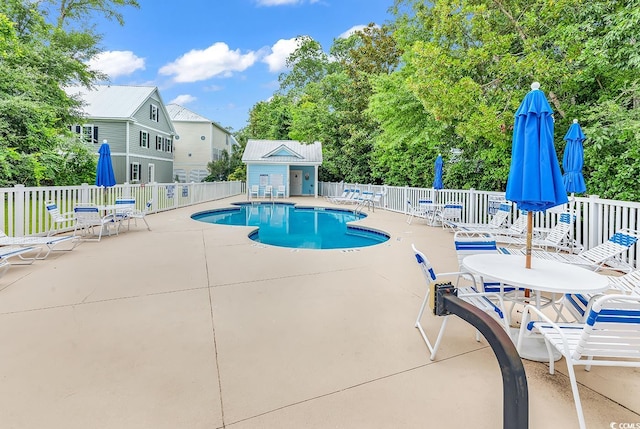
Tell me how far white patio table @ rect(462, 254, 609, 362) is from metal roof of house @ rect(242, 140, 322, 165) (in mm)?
20270

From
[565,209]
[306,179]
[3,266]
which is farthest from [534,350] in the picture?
[306,179]

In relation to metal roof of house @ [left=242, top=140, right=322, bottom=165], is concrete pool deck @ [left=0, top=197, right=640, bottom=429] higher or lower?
lower

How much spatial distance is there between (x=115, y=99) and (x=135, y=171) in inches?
200

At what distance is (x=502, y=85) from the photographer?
33.8 ft

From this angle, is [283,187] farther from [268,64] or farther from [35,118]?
[268,64]

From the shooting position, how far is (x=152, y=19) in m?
24.6

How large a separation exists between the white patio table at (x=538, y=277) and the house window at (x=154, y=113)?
26282mm

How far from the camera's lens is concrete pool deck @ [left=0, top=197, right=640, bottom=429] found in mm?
2121

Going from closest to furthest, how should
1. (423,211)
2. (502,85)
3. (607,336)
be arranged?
(607,336), (502,85), (423,211)

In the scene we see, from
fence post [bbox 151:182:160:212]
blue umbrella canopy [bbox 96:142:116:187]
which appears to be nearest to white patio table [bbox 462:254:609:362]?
blue umbrella canopy [bbox 96:142:116:187]

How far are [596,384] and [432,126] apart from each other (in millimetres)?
12289

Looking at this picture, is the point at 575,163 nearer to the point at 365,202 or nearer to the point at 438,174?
the point at 438,174

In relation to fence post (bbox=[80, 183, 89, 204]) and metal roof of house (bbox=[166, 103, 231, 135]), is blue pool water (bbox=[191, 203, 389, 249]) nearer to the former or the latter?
fence post (bbox=[80, 183, 89, 204])

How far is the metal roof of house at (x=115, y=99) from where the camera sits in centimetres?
2156
